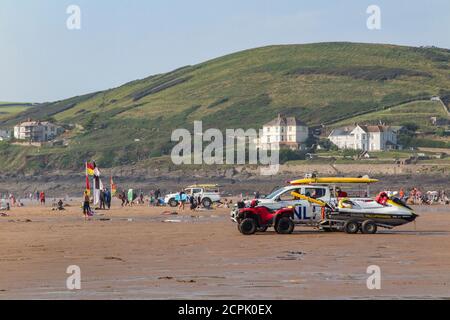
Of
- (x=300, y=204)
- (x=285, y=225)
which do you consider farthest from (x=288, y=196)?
(x=285, y=225)

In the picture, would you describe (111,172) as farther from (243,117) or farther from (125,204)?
(125,204)

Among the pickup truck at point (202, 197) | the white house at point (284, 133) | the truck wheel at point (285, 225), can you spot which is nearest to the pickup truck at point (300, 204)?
the truck wheel at point (285, 225)

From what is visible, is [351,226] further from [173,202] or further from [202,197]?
[173,202]

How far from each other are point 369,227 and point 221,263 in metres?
10.8

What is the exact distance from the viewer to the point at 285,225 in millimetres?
33656

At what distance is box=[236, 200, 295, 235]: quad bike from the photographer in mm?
33656

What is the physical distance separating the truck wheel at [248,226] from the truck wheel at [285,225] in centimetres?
76

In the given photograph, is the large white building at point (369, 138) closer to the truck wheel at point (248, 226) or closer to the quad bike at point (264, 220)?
the quad bike at point (264, 220)

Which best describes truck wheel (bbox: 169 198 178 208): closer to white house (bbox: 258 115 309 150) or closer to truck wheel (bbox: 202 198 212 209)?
truck wheel (bbox: 202 198 212 209)

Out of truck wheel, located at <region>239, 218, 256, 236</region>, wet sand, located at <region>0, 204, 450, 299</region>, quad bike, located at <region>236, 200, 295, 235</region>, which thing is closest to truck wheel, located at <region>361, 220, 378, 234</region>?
wet sand, located at <region>0, 204, 450, 299</region>

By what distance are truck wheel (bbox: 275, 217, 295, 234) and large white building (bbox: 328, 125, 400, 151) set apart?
12163cm
